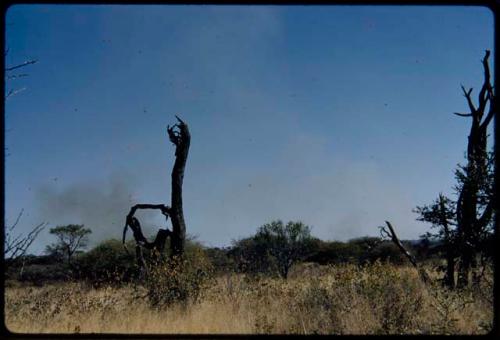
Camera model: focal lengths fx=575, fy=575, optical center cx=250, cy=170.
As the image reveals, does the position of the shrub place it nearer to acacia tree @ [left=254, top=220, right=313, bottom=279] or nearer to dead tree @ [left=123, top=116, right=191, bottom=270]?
dead tree @ [left=123, top=116, right=191, bottom=270]

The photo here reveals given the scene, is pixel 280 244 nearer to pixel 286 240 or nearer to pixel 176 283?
pixel 286 240

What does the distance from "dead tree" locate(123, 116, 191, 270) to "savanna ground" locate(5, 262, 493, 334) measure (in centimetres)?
182

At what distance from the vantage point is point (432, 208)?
1006 centimetres

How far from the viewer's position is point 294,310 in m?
8.21

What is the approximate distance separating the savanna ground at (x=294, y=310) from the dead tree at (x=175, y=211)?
1.82m

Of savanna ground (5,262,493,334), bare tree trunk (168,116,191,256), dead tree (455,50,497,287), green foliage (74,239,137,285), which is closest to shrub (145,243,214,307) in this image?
savanna ground (5,262,493,334)

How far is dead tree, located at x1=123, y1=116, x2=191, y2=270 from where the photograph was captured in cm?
1163

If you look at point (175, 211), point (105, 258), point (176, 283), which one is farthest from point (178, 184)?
point (105, 258)

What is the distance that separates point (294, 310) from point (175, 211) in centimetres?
454

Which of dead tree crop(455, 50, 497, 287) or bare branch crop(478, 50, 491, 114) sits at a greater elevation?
bare branch crop(478, 50, 491, 114)

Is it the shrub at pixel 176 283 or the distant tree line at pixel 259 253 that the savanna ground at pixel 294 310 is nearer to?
the shrub at pixel 176 283

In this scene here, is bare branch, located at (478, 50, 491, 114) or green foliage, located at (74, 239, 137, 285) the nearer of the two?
bare branch, located at (478, 50, 491, 114)

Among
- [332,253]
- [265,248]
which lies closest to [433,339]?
[265,248]

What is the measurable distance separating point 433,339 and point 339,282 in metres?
3.89
